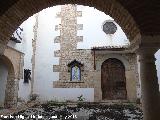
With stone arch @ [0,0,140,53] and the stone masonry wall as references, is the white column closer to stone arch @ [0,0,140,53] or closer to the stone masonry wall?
stone arch @ [0,0,140,53]

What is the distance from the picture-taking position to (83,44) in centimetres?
1265

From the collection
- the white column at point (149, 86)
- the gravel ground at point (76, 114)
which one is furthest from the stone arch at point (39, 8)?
the gravel ground at point (76, 114)

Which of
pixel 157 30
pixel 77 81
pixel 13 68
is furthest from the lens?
pixel 77 81

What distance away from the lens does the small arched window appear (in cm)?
1234

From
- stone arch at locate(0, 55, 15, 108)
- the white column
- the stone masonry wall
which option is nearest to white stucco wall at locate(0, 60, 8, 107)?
stone arch at locate(0, 55, 15, 108)

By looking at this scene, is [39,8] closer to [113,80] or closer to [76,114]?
[76,114]

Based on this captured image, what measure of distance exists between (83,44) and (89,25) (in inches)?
49.6

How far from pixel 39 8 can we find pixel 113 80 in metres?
8.39

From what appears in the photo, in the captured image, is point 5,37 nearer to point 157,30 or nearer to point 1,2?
point 1,2

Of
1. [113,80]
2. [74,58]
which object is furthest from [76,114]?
[74,58]

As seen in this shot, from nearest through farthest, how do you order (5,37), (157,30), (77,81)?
(157,30) → (5,37) → (77,81)

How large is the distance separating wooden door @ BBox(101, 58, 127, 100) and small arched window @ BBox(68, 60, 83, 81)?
1352 millimetres

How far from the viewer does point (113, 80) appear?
480 inches

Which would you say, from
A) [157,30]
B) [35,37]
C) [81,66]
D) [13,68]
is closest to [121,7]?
[157,30]
